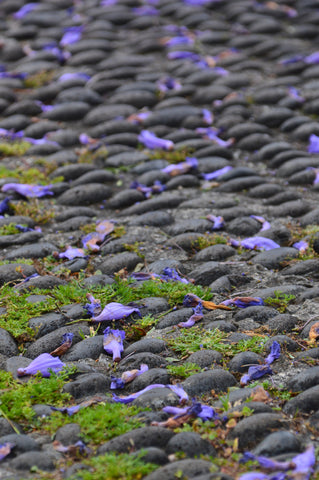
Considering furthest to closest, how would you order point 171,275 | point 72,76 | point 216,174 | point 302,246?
point 72,76 < point 216,174 < point 302,246 < point 171,275

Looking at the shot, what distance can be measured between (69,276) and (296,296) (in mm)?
1493

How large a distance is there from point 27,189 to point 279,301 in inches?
101

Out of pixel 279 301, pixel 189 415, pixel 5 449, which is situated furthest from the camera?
pixel 279 301

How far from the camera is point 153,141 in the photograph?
626 centimetres

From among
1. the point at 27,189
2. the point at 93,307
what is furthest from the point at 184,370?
the point at 27,189

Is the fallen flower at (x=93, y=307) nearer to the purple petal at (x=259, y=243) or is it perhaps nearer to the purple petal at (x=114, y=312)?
the purple petal at (x=114, y=312)

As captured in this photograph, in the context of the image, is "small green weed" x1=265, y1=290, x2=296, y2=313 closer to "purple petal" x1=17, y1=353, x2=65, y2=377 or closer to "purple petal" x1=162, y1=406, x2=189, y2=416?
"purple petal" x1=162, y1=406, x2=189, y2=416

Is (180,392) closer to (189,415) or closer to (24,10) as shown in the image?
(189,415)

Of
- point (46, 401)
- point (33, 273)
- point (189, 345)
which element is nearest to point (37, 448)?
point (46, 401)

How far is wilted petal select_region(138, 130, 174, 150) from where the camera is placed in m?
6.17

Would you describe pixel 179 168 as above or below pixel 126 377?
below

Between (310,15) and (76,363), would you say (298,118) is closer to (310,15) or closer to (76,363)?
(310,15)

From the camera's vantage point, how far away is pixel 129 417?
2.98 metres

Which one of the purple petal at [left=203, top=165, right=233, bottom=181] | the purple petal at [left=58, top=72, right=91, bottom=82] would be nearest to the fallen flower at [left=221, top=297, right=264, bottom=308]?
the purple petal at [left=203, top=165, right=233, bottom=181]
